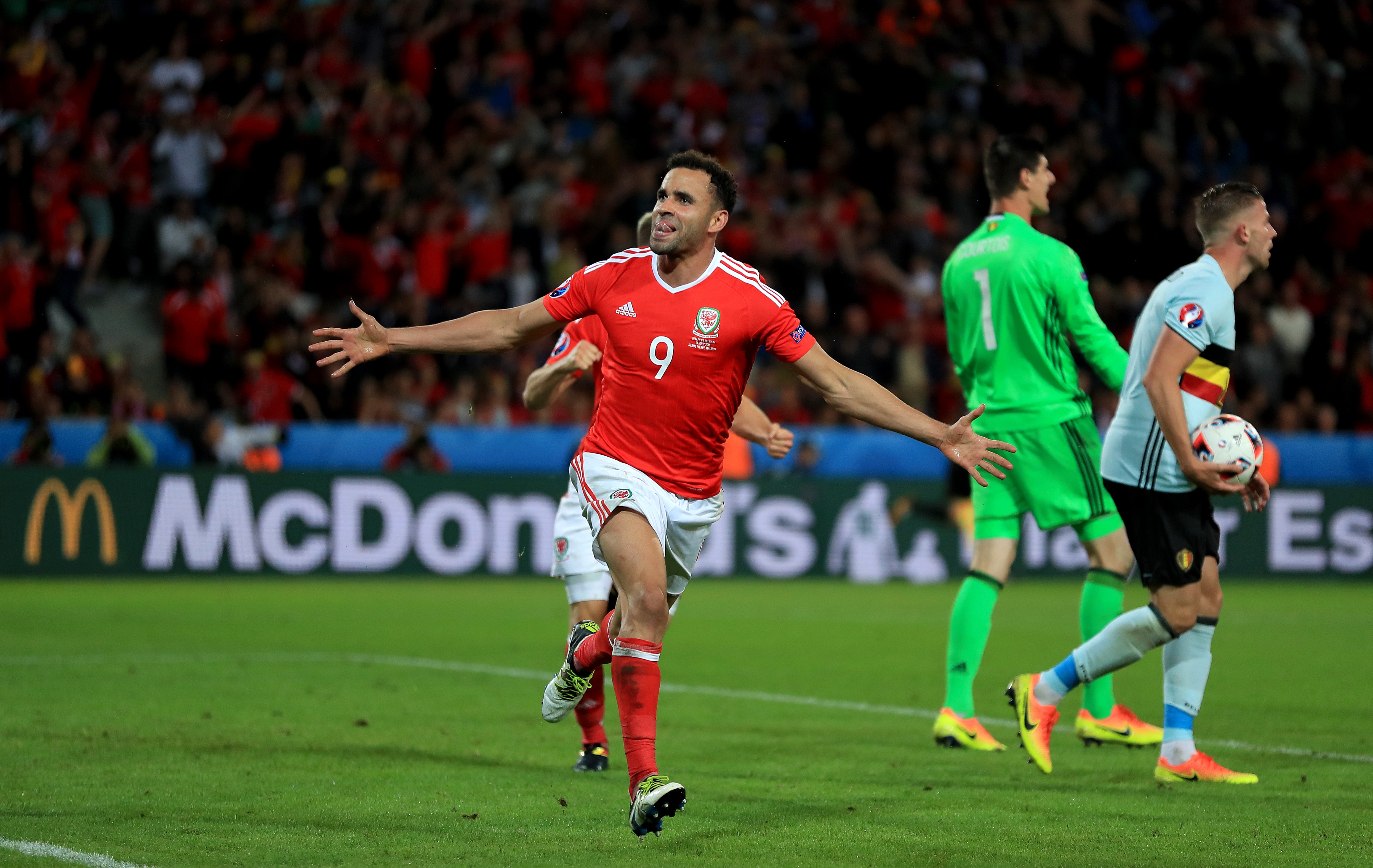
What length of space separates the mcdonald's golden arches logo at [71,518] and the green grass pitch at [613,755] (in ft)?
10.2

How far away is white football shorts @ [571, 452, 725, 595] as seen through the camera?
576 cm

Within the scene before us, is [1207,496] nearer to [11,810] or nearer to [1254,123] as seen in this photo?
[11,810]

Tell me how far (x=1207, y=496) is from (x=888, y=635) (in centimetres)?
643

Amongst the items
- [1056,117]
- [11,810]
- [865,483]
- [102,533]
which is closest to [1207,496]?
[11,810]

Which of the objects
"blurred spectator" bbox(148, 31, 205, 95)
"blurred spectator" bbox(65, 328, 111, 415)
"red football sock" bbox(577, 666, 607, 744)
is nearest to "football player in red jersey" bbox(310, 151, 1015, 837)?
"red football sock" bbox(577, 666, 607, 744)

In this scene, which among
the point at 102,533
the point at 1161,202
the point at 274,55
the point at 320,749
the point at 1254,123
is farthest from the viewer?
the point at 1254,123

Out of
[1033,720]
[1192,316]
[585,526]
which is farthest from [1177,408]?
[585,526]

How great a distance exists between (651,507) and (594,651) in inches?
25.4

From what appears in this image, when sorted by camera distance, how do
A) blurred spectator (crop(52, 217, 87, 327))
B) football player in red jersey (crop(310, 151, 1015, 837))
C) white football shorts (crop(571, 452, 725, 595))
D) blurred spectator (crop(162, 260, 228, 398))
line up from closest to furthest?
1. football player in red jersey (crop(310, 151, 1015, 837))
2. white football shorts (crop(571, 452, 725, 595))
3. blurred spectator (crop(162, 260, 228, 398))
4. blurred spectator (crop(52, 217, 87, 327))

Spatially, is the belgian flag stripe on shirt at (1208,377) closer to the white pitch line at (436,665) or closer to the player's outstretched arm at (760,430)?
the player's outstretched arm at (760,430)

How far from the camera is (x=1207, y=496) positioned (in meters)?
6.40

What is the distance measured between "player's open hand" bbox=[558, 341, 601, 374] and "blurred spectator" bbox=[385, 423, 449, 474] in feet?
36.2

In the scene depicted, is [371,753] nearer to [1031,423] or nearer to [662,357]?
[662,357]

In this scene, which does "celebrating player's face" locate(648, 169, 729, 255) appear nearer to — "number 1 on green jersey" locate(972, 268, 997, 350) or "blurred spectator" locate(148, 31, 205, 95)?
"number 1 on green jersey" locate(972, 268, 997, 350)
